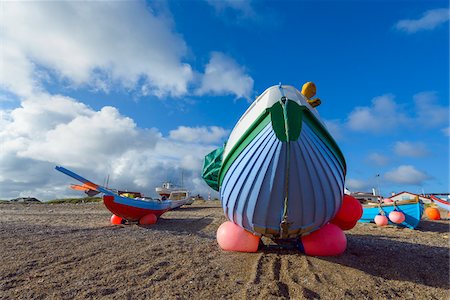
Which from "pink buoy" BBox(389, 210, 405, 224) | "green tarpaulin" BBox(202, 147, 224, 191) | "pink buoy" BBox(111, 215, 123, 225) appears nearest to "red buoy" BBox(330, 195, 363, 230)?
"green tarpaulin" BBox(202, 147, 224, 191)

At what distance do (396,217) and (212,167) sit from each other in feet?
40.7

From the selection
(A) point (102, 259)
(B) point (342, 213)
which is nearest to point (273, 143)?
(B) point (342, 213)

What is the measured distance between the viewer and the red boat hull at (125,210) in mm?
12172

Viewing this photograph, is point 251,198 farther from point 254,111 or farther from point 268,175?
point 254,111

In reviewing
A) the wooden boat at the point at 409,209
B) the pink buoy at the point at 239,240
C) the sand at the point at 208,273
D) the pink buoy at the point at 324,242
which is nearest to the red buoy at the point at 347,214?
the pink buoy at the point at 324,242

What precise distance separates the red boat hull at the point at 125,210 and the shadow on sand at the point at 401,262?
9926 mm

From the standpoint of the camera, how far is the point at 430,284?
508 centimetres

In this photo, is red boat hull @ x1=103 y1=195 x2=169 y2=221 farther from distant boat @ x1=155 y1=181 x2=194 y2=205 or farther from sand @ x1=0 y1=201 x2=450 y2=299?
distant boat @ x1=155 y1=181 x2=194 y2=205

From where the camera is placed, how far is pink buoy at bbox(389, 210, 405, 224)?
14.3 meters

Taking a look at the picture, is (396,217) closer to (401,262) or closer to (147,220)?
(401,262)

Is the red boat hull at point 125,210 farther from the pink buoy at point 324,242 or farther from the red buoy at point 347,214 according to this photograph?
the red buoy at point 347,214

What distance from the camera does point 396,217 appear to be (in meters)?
14.4

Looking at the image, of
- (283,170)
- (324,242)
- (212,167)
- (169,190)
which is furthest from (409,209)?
(169,190)

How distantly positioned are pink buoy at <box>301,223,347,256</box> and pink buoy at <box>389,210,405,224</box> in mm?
10392
